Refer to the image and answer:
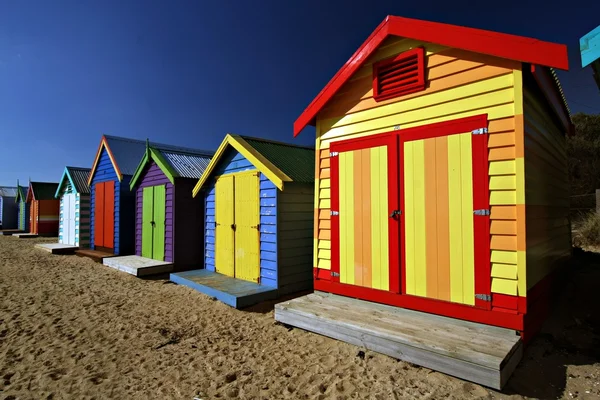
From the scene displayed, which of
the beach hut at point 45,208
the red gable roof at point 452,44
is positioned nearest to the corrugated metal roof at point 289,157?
the red gable roof at point 452,44

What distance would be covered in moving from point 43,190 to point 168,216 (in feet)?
63.5

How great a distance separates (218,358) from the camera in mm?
4191

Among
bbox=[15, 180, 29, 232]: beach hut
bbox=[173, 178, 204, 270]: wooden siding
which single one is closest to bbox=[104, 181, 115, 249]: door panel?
bbox=[173, 178, 204, 270]: wooden siding

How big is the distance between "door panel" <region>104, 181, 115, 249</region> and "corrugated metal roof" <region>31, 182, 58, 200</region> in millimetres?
13808

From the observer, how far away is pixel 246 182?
7.64 metres

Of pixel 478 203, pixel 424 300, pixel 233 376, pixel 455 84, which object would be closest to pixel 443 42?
pixel 455 84

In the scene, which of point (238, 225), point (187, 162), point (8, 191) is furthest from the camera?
point (8, 191)

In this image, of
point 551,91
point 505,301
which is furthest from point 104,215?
point 551,91

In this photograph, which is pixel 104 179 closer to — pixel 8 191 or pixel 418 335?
pixel 418 335

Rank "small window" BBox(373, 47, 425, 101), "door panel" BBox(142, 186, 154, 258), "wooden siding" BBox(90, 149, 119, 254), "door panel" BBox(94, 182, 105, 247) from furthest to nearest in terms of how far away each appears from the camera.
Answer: "door panel" BBox(94, 182, 105, 247), "wooden siding" BBox(90, 149, 119, 254), "door panel" BBox(142, 186, 154, 258), "small window" BBox(373, 47, 425, 101)

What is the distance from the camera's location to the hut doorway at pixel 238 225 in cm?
737

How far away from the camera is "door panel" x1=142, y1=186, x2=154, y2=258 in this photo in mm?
10633

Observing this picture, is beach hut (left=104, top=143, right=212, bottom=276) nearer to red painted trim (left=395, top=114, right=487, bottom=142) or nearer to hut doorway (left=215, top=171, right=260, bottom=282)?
hut doorway (left=215, top=171, right=260, bottom=282)

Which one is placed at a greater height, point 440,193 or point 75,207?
point 440,193
